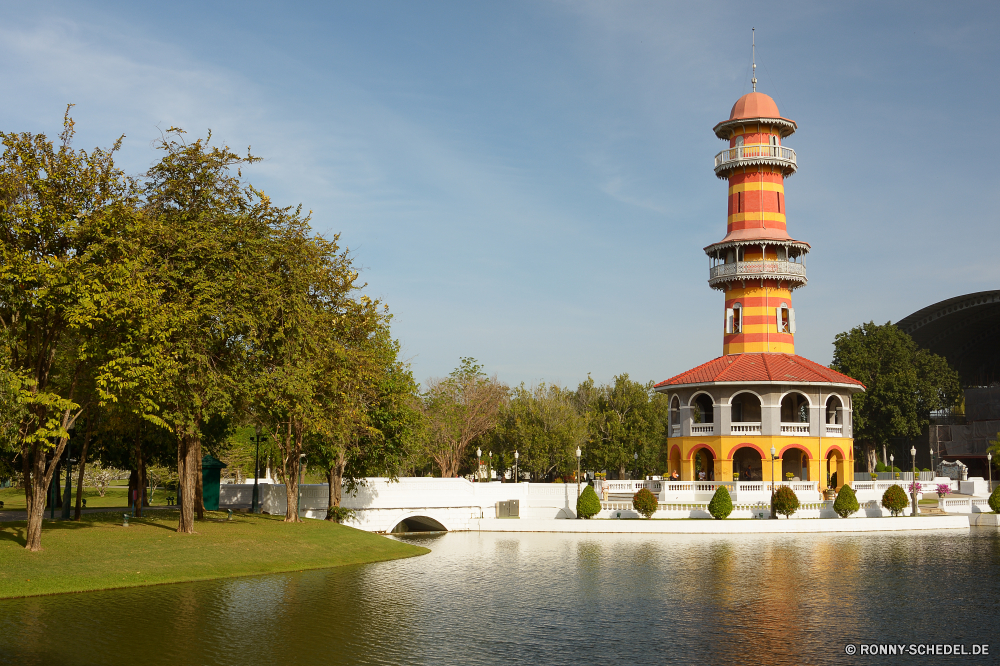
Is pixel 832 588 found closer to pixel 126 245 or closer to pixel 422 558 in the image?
pixel 422 558

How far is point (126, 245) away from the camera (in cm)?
2934

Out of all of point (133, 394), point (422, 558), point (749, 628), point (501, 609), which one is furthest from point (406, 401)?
point (749, 628)

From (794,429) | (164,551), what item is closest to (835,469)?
(794,429)

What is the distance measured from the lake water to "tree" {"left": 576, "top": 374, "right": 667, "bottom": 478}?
4144cm

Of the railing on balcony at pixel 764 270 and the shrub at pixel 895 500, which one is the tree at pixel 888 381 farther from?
the shrub at pixel 895 500

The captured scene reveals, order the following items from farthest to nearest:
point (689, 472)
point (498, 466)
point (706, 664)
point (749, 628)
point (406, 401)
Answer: point (498, 466) < point (689, 472) < point (406, 401) < point (749, 628) < point (706, 664)

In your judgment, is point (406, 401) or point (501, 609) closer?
point (501, 609)

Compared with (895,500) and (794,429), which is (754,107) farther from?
(895,500)

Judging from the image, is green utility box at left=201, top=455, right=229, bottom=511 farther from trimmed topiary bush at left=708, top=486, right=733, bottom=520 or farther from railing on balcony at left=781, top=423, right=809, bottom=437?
railing on balcony at left=781, top=423, right=809, bottom=437

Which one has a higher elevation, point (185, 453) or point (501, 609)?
point (185, 453)

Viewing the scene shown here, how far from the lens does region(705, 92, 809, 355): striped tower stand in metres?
66.8

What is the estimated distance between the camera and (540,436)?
243 feet

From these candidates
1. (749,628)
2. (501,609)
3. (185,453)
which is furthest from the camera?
(185,453)

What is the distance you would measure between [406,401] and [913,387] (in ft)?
204
